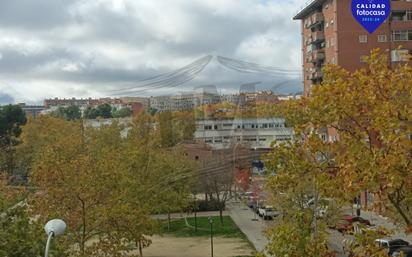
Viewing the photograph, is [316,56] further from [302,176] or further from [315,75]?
[302,176]

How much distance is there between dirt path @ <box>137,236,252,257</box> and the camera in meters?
26.5

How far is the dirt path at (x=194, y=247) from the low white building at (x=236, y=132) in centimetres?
1286

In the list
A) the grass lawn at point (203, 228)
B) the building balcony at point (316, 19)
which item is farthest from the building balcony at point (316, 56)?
the grass lawn at point (203, 228)

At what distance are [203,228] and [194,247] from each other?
22.1ft

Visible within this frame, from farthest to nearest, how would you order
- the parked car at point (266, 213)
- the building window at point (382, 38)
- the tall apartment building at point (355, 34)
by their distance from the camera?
the building window at point (382, 38) < the tall apartment building at point (355, 34) < the parked car at point (266, 213)

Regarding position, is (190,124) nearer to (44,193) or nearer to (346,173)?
(44,193)

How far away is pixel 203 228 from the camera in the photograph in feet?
117

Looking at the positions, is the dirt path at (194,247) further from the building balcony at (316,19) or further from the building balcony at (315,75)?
the building balcony at (316,19)

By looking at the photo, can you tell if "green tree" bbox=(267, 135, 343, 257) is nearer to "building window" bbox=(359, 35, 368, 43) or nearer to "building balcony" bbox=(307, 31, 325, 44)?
"building window" bbox=(359, 35, 368, 43)

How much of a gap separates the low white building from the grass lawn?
8245 millimetres

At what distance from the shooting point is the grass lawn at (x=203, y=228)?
32844 millimetres

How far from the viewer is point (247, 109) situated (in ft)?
178

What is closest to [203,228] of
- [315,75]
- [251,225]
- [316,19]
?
[251,225]

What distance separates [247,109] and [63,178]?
3804 centimetres
